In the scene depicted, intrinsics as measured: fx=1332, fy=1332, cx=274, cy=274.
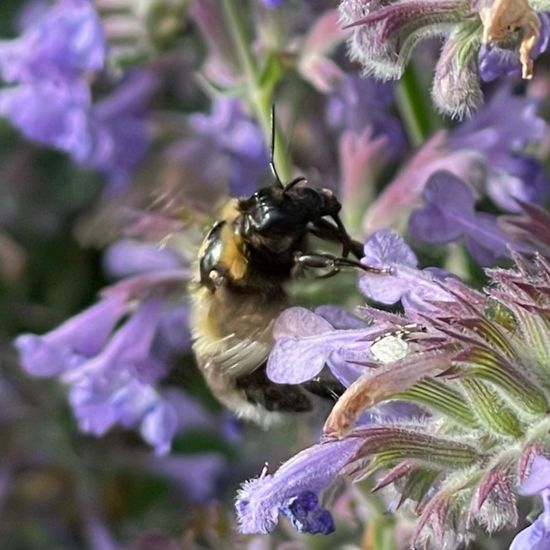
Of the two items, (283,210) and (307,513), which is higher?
(283,210)

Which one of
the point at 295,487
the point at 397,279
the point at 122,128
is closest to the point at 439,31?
the point at 397,279

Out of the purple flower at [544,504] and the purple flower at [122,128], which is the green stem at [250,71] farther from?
the purple flower at [544,504]

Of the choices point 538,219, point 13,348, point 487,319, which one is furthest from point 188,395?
point 487,319

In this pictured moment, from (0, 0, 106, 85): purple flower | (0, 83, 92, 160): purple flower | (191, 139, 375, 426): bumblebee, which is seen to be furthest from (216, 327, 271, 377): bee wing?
(0, 83, 92, 160): purple flower

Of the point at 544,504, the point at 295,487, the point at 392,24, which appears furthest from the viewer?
the point at 392,24

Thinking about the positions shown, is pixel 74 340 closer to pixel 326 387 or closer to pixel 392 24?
pixel 326 387

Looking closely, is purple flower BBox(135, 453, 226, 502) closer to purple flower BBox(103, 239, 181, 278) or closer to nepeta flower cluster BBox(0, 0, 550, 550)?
nepeta flower cluster BBox(0, 0, 550, 550)

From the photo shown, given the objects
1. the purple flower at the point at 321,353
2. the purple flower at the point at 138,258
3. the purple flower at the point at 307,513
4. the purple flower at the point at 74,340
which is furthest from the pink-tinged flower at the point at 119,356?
the purple flower at the point at 307,513
